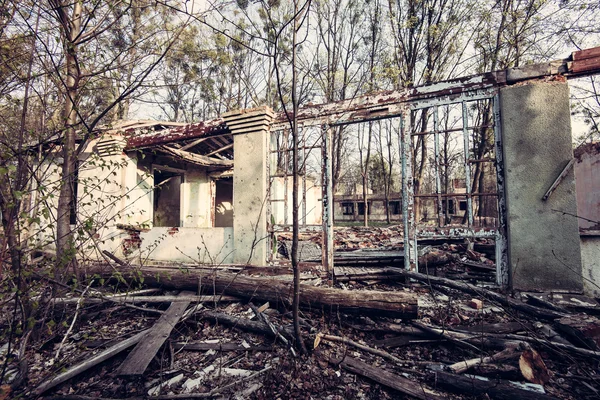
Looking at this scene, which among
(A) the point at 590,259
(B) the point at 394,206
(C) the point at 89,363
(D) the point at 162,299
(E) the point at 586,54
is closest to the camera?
(C) the point at 89,363

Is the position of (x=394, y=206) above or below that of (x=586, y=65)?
below

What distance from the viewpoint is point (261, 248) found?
5527 mm

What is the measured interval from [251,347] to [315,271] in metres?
2.16

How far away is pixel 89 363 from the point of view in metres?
2.81

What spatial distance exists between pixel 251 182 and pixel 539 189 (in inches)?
182

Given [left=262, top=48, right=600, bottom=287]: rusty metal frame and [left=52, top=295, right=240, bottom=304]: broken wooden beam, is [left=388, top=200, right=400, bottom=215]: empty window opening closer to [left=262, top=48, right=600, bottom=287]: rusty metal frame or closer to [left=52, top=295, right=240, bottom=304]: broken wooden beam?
[left=262, top=48, right=600, bottom=287]: rusty metal frame

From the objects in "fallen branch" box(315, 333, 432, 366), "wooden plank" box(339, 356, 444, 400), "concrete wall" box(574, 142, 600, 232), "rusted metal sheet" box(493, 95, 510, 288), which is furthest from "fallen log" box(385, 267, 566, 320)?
"concrete wall" box(574, 142, 600, 232)

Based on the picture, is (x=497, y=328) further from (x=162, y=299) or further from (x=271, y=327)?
(x=162, y=299)

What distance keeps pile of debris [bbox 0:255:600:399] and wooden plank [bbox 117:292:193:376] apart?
14 millimetres

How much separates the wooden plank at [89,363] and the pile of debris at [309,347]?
0.05 feet

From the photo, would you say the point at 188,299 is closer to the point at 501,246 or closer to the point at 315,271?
the point at 315,271

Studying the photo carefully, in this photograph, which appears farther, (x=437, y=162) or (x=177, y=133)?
(x=177, y=133)

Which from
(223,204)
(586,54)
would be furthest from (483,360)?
(223,204)

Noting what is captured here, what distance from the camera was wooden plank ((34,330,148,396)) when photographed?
250 cm
